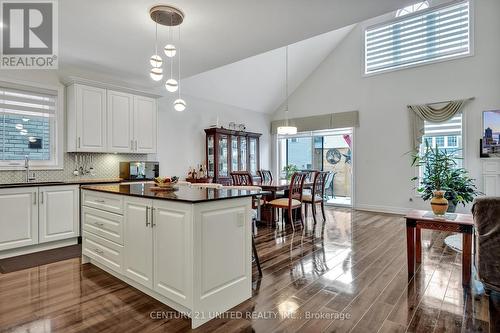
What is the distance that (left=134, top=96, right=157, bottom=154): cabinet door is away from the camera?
16.2ft

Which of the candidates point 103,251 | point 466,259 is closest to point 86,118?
point 103,251

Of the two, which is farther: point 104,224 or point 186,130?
point 186,130

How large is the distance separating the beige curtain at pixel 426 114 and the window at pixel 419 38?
99cm

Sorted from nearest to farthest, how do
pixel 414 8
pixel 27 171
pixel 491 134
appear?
pixel 27 171
pixel 491 134
pixel 414 8

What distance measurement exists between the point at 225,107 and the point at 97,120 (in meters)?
3.38

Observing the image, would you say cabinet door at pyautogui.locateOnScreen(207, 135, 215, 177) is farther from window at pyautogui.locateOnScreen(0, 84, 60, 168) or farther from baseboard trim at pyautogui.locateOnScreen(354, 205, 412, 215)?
baseboard trim at pyautogui.locateOnScreen(354, 205, 412, 215)

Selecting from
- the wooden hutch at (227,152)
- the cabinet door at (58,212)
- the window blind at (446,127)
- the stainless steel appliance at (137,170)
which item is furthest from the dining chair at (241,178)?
the window blind at (446,127)

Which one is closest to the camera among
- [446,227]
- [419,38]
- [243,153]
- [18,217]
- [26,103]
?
[446,227]

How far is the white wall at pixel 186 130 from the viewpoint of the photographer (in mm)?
5789

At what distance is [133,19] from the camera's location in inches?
115

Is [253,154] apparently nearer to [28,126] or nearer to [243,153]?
[243,153]

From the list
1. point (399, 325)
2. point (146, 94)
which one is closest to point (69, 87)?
point (146, 94)

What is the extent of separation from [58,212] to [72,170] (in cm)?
86

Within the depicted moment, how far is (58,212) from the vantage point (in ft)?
12.7
